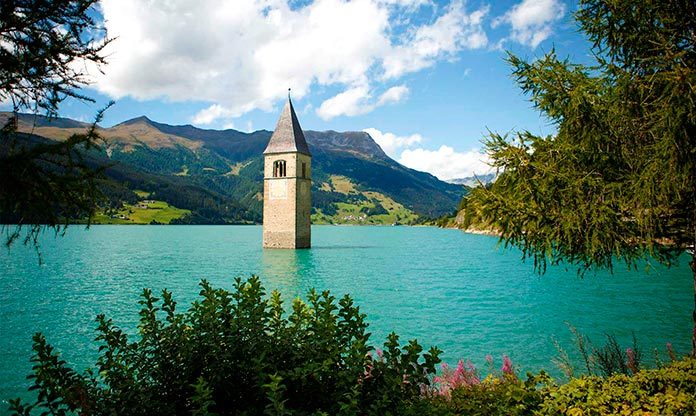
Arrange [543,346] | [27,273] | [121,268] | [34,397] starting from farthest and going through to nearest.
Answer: [121,268] → [27,273] → [543,346] → [34,397]

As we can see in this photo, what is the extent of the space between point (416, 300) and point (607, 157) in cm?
1694

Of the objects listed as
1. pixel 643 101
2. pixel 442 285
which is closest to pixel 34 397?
pixel 643 101

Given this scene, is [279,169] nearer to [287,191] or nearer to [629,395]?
[287,191]

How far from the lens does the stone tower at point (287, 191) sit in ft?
192

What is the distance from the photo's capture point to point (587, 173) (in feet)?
28.6

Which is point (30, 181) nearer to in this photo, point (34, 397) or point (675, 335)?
point (34, 397)

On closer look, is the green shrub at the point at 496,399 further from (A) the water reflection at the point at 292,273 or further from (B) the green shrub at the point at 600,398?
(A) the water reflection at the point at 292,273

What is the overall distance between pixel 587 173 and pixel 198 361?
7.92m

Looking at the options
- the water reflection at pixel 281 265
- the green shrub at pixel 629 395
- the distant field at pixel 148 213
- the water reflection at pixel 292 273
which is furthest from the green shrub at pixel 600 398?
the distant field at pixel 148 213

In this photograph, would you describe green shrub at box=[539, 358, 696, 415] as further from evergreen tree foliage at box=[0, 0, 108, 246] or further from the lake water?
evergreen tree foliage at box=[0, 0, 108, 246]

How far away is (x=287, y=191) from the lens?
2336 inches

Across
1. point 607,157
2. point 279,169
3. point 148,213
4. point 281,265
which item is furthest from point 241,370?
point 148,213

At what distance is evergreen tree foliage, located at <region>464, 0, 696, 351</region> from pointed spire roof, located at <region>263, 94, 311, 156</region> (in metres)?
52.3

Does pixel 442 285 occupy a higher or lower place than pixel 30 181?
lower
